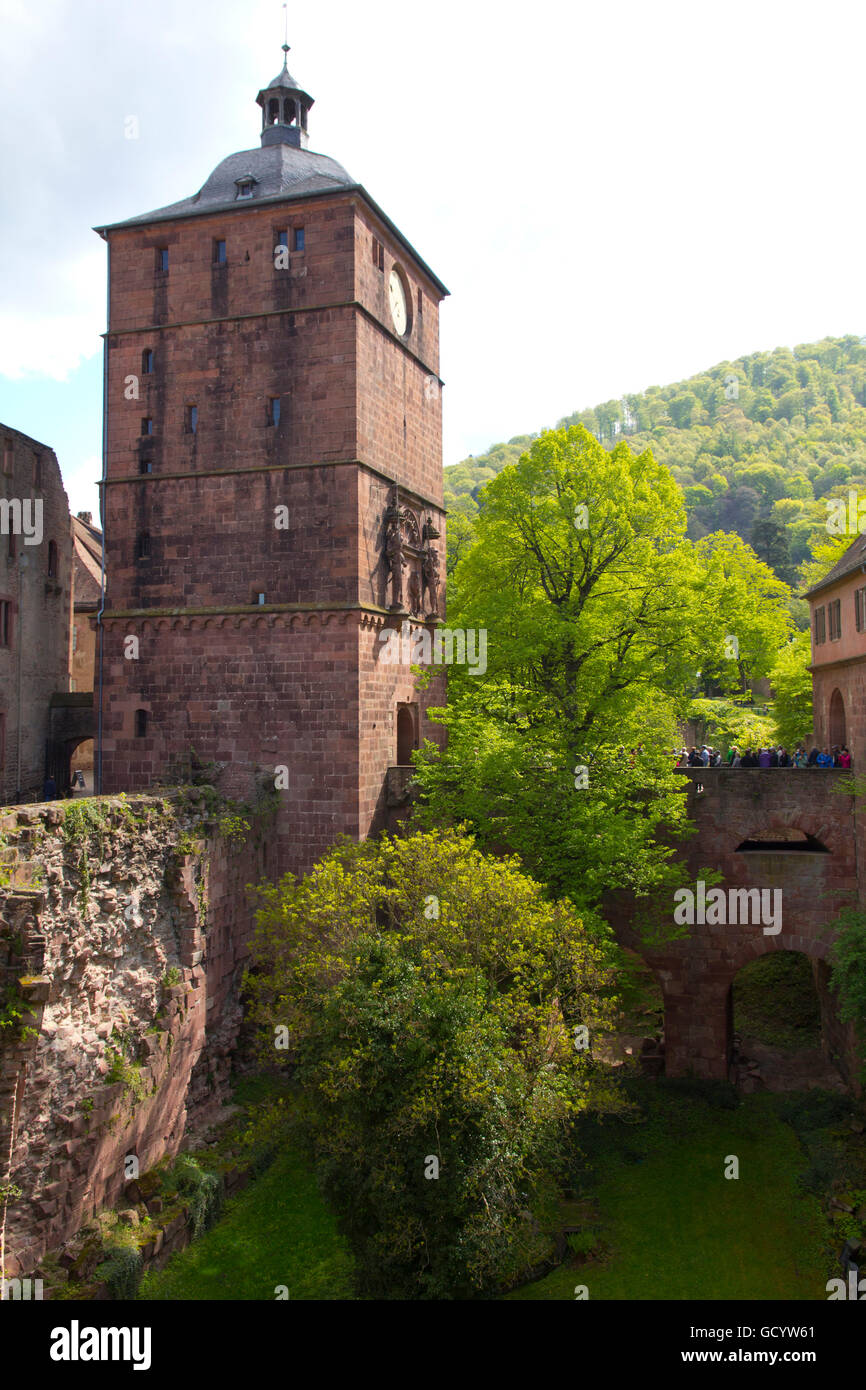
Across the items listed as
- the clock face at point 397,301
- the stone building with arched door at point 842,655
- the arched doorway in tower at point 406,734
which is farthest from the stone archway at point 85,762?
the stone building with arched door at point 842,655

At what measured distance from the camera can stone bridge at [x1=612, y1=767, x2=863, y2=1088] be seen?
24.7m

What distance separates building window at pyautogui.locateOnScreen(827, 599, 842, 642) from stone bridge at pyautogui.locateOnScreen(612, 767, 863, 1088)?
16.2 feet

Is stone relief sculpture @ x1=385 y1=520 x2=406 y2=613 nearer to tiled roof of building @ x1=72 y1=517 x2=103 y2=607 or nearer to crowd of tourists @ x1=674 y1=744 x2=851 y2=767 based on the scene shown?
crowd of tourists @ x1=674 y1=744 x2=851 y2=767

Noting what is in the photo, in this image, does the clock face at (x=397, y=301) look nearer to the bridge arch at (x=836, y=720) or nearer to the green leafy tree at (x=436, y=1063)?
the bridge arch at (x=836, y=720)

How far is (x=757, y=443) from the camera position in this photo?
141m

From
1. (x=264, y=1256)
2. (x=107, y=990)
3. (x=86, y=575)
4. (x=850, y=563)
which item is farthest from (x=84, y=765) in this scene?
(x=850, y=563)

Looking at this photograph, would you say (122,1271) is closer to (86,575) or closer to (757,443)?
(86,575)

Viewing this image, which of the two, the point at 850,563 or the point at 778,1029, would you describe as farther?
the point at 778,1029

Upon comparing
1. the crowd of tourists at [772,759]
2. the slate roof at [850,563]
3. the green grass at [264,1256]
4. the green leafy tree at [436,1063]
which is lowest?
the green grass at [264,1256]

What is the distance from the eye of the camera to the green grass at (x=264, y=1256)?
15250 mm

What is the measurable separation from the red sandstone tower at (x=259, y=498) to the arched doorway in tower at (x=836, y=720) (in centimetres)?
1272

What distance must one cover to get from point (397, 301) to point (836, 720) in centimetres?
1780

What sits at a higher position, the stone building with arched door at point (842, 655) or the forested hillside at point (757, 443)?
the forested hillside at point (757, 443)
